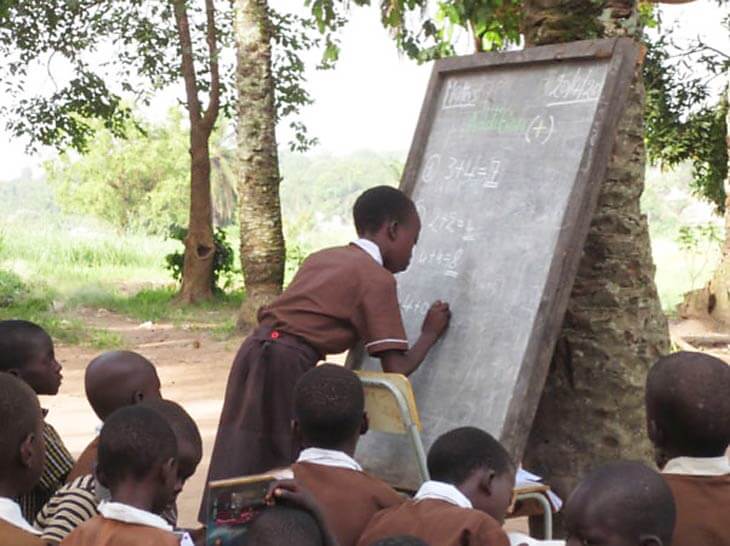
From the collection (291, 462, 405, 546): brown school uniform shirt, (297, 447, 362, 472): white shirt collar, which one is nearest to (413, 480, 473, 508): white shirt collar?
(291, 462, 405, 546): brown school uniform shirt

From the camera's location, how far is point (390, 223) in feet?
12.7

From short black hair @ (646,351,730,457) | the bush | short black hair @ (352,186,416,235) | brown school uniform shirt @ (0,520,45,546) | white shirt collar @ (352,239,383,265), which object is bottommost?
the bush

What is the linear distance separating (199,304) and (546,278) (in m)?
12.9

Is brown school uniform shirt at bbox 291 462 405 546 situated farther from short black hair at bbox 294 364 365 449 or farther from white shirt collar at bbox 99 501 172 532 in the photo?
Answer: white shirt collar at bbox 99 501 172 532

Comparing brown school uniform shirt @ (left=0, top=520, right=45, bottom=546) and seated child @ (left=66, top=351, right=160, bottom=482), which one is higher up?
seated child @ (left=66, top=351, right=160, bottom=482)

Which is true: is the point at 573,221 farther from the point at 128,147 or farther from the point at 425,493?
the point at 128,147

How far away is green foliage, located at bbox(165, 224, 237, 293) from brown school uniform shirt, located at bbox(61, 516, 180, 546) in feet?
47.0

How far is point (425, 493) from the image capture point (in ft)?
8.74

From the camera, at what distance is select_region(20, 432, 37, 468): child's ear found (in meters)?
2.64

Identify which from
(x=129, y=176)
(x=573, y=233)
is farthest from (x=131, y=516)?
(x=129, y=176)

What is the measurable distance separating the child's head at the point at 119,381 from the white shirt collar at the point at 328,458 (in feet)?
2.03

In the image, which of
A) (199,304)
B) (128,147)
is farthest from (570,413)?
(128,147)

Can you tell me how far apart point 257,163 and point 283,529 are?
33.8ft

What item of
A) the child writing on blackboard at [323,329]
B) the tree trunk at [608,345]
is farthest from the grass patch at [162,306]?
the child writing on blackboard at [323,329]
